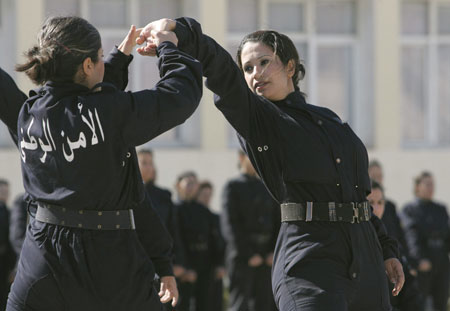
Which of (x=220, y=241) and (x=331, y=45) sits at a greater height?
(x=331, y=45)

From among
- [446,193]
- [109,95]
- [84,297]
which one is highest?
[109,95]

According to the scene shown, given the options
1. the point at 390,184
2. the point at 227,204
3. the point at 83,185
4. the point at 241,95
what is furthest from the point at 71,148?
the point at 390,184

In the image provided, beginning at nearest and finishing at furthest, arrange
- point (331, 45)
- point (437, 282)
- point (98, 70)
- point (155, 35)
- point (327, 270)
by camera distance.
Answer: point (98, 70) → point (155, 35) → point (327, 270) → point (437, 282) → point (331, 45)

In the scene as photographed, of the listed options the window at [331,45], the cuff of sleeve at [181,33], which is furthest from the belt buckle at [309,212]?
the window at [331,45]

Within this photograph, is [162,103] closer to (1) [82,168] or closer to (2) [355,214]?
(1) [82,168]

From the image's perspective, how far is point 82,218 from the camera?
3844 millimetres

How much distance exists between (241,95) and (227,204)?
6282 mm

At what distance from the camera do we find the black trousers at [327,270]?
172 inches

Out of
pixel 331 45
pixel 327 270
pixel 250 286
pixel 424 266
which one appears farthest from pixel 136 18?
pixel 327 270

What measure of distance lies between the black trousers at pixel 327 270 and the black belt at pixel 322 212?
0.09 ft

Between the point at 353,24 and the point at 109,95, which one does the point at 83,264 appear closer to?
the point at 109,95

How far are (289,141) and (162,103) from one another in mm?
956

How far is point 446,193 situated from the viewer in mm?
15547

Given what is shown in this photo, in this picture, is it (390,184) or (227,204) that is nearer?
(227,204)
